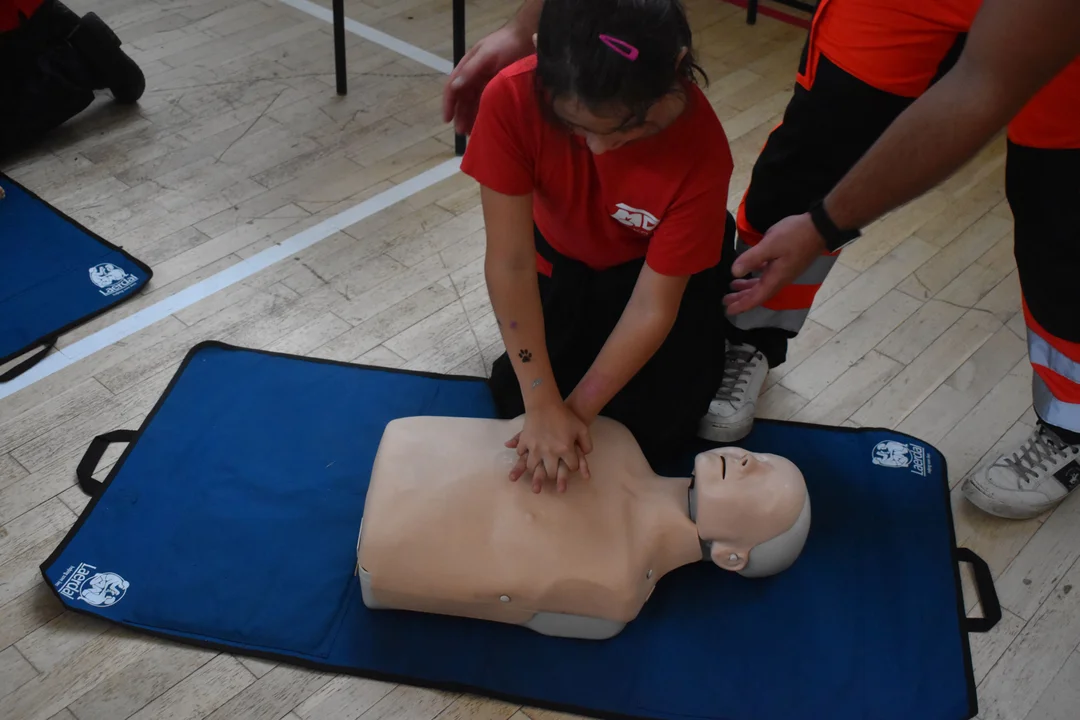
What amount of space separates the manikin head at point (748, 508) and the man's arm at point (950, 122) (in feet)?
0.76

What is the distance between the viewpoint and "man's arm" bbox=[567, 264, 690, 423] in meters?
1.17

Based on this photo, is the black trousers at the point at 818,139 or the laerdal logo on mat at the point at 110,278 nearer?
the black trousers at the point at 818,139

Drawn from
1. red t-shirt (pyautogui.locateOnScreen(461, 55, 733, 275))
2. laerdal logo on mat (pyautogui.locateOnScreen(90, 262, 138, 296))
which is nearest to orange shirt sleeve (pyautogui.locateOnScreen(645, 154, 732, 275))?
red t-shirt (pyautogui.locateOnScreen(461, 55, 733, 275))

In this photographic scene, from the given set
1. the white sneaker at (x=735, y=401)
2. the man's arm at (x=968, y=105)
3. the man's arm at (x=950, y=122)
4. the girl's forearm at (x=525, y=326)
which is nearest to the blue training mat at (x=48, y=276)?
the girl's forearm at (x=525, y=326)

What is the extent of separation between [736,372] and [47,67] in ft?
5.68

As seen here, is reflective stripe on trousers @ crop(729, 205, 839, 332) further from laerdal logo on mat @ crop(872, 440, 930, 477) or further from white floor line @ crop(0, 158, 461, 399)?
white floor line @ crop(0, 158, 461, 399)

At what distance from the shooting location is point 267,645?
1219mm

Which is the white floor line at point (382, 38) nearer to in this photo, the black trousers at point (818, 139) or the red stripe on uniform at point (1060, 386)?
the black trousers at point (818, 139)

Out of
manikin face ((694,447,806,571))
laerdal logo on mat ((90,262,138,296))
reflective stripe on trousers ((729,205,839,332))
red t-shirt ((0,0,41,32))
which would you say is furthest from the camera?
red t-shirt ((0,0,41,32))

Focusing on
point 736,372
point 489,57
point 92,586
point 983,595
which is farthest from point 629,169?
point 92,586

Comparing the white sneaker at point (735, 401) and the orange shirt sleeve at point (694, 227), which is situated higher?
the orange shirt sleeve at point (694, 227)

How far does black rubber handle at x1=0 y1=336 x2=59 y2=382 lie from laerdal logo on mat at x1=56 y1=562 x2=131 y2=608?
18.5 inches

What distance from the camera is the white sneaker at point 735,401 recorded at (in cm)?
149

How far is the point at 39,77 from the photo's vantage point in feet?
6.91
